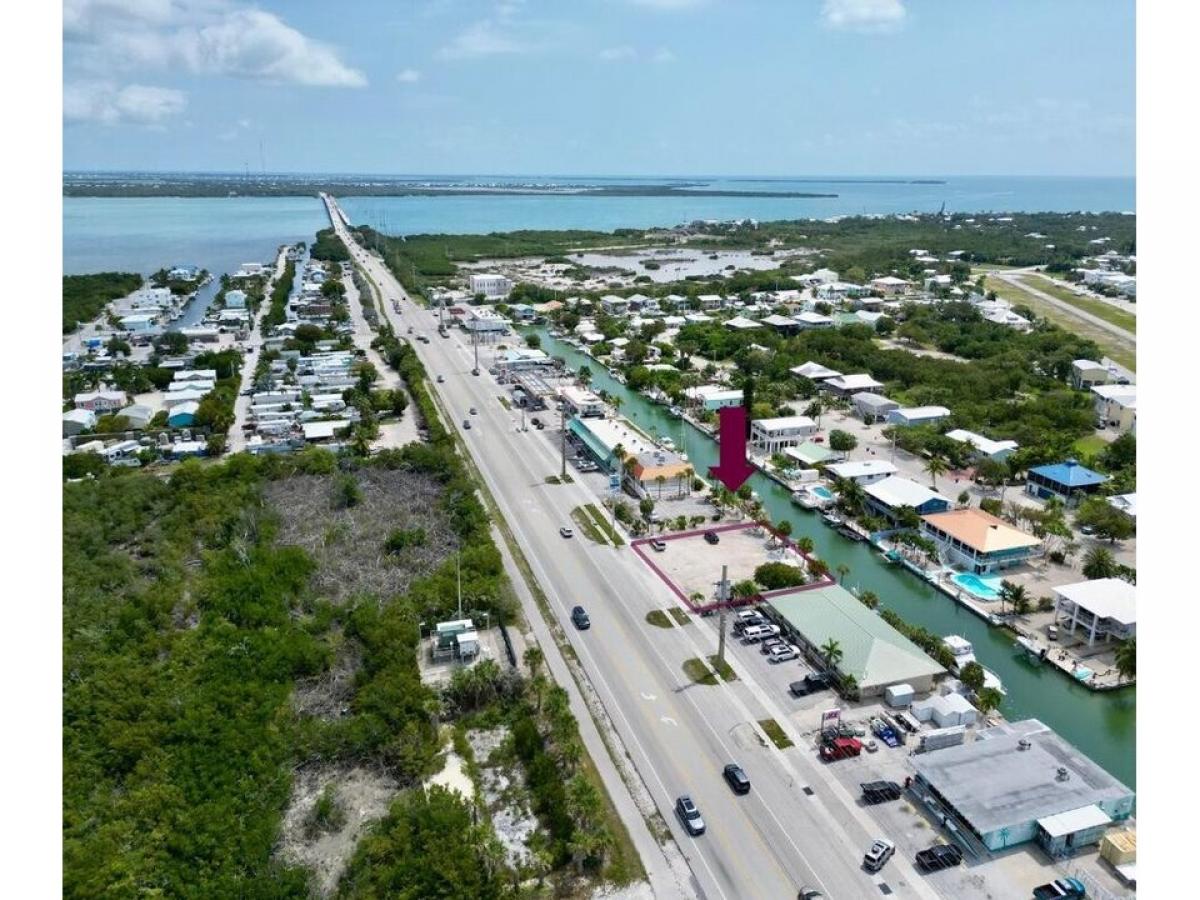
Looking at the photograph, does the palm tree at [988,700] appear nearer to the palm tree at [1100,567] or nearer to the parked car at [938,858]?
the parked car at [938,858]

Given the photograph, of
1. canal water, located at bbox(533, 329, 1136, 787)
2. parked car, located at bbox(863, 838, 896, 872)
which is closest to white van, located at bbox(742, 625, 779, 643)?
canal water, located at bbox(533, 329, 1136, 787)

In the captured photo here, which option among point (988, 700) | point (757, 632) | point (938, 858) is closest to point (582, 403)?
point (757, 632)

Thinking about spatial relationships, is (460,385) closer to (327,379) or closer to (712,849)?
(327,379)

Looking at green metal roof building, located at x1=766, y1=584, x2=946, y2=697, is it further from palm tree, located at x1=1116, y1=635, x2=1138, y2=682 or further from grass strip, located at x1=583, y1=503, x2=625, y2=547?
grass strip, located at x1=583, y1=503, x2=625, y2=547

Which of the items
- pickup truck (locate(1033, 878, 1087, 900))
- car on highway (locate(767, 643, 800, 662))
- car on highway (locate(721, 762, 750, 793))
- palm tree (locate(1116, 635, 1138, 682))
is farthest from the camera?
car on highway (locate(767, 643, 800, 662))

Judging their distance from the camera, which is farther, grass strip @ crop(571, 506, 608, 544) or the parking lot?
grass strip @ crop(571, 506, 608, 544)

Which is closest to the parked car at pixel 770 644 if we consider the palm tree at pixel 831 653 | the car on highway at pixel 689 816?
the palm tree at pixel 831 653
